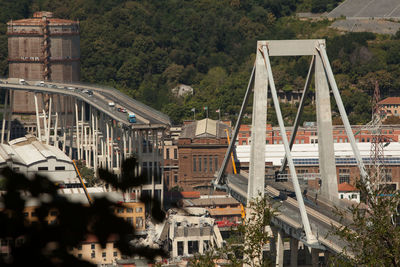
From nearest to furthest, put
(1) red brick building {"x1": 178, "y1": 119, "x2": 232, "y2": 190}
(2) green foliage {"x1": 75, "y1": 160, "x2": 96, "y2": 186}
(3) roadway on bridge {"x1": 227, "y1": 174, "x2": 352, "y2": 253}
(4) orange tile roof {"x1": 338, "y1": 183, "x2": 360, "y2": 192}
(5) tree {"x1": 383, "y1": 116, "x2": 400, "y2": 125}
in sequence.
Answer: (3) roadway on bridge {"x1": 227, "y1": 174, "x2": 352, "y2": 253} < (2) green foliage {"x1": 75, "y1": 160, "x2": 96, "y2": 186} < (4) orange tile roof {"x1": 338, "y1": 183, "x2": 360, "y2": 192} < (1) red brick building {"x1": 178, "y1": 119, "x2": 232, "y2": 190} < (5) tree {"x1": 383, "y1": 116, "x2": 400, "y2": 125}

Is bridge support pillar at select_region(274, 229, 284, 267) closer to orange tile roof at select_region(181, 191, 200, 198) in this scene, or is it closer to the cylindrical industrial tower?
orange tile roof at select_region(181, 191, 200, 198)

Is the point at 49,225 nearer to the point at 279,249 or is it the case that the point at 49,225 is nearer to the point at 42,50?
the point at 279,249

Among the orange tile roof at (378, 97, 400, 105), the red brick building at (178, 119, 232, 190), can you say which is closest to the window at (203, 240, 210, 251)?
the red brick building at (178, 119, 232, 190)

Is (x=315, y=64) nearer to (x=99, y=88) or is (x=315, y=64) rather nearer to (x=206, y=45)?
(x=99, y=88)

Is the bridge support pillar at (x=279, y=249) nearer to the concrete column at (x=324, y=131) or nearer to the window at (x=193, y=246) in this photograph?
the concrete column at (x=324, y=131)

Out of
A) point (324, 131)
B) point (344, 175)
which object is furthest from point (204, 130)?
point (324, 131)

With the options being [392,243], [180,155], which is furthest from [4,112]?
[392,243]

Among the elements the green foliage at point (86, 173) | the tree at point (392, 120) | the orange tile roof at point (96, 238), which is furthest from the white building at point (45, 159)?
the orange tile roof at point (96, 238)
